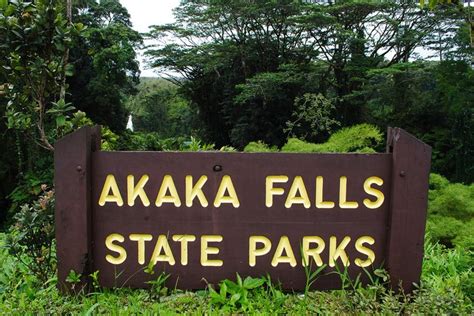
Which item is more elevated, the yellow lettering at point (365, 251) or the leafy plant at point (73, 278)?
the yellow lettering at point (365, 251)

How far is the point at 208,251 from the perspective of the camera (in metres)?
1.56

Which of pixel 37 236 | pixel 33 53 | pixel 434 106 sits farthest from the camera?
pixel 434 106

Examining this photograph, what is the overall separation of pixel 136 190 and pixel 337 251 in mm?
740

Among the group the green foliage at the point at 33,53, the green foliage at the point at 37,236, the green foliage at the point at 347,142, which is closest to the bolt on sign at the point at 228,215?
the green foliage at the point at 37,236

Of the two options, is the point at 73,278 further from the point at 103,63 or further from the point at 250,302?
the point at 103,63

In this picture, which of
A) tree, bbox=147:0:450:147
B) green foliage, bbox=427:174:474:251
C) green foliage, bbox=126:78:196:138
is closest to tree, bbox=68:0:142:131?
tree, bbox=147:0:450:147

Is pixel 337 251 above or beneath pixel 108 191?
beneath

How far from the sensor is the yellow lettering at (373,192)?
1.52m

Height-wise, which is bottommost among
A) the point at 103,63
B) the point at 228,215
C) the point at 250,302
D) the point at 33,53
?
the point at 250,302

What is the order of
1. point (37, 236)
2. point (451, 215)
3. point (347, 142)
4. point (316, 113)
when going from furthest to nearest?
point (316, 113), point (347, 142), point (451, 215), point (37, 236)

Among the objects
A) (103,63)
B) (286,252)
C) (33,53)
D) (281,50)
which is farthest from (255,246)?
(281,50)

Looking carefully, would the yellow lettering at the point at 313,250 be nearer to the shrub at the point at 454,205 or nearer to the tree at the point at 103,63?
the shrub at the point at 454,205

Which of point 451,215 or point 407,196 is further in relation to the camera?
point 451,215

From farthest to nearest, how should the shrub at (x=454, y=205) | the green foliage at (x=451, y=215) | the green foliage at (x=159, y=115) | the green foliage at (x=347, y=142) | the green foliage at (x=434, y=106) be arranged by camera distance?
the green foliage at (x=159, y=115) < the green foliage at (x=434, y=106) < the green foliage at (x=347, y=142) < the shrub at (x=454, y=205) < the green foliage at (x=451, y=215)
